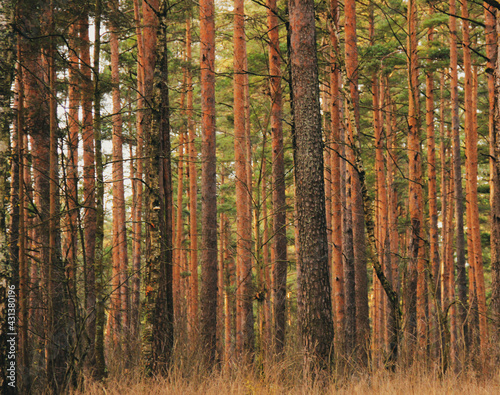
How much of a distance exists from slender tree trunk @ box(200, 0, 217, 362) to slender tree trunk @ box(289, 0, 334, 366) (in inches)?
141

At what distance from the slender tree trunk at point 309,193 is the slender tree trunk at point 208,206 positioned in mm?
3581

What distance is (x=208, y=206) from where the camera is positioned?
10281mm

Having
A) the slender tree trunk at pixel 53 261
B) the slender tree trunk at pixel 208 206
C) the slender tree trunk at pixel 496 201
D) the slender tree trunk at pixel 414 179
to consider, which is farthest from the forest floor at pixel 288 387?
the slender tree trunk at pixel 208 206

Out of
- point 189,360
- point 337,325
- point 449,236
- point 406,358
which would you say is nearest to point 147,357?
point 189,360

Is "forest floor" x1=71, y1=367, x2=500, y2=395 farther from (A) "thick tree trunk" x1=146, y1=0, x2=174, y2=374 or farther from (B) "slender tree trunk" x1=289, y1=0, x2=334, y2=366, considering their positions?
(A) "thick tree trunk" x1=146, y1=0, x2=174, y2=374

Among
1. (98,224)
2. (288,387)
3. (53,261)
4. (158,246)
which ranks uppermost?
(98,224)

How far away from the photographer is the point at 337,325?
453 inches

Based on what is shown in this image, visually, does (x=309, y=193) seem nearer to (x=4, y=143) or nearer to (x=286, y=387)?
(x=286, y=387)

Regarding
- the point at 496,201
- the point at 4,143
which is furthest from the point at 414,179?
the point at 4,143

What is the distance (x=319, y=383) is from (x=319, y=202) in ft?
7.80

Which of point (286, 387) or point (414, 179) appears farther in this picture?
point (414, 179)

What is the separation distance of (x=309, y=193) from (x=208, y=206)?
4720 mm

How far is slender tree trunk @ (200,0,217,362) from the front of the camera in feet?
32.3

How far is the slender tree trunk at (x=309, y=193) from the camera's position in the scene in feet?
19.0
